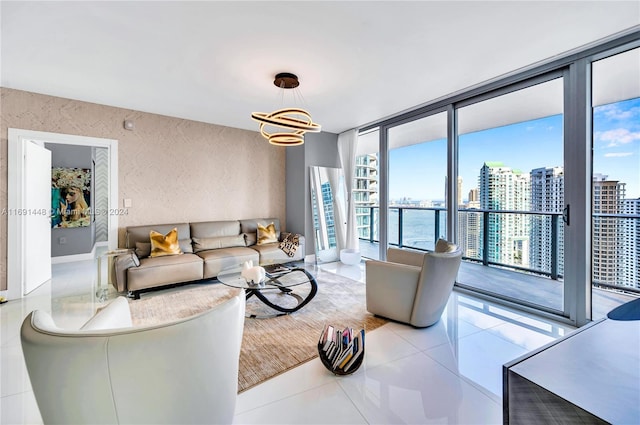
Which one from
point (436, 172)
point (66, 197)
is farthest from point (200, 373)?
point (66, 197)

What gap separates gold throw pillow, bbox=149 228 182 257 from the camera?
156 inches

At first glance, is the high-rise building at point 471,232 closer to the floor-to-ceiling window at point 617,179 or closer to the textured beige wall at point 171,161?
the floor-to-ceiling window at point 617,179

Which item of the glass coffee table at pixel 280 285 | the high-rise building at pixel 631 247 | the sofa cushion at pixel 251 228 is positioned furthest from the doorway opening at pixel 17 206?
the high-rise building at pixel 631 247

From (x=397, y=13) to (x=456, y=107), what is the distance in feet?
6.85

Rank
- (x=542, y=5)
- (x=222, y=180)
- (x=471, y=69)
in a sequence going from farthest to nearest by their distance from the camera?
1. (x=222, y=180)
2. (x=471, y=69)
3. (x=542, y=5)

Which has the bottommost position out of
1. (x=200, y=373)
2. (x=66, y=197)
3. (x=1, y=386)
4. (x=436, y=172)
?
(x=1, y=386)

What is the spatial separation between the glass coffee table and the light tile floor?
836 millimetres

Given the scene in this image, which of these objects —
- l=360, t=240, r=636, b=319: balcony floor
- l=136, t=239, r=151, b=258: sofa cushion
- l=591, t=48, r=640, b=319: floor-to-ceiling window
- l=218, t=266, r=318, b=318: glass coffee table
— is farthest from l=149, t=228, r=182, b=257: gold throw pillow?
l=591, t=48, r=640, b=319: floor-to-ceiling window

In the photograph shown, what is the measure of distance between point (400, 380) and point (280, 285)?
56.6 inches

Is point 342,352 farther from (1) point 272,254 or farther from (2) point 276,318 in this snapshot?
(1) point 272,254

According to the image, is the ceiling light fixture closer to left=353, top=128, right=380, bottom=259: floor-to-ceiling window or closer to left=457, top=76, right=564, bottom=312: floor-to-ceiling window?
left=457, top=76, right=564, bottom=312: floor-to-ceiling window

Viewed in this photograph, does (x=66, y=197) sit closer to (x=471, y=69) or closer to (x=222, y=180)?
(x=222, y=180)

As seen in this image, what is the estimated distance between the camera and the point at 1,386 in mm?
1852

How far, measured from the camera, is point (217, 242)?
4.62 metres
